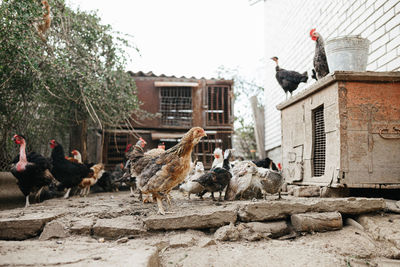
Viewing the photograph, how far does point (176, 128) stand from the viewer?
12.0 m

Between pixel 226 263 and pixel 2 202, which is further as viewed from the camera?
pixel 2 202

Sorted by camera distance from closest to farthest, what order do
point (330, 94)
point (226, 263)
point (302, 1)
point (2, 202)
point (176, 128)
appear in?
1. point (226, 263)
2. point (330, 94)
3. point (2, 202)
4. point (302, 1)
5. point (176, 128)

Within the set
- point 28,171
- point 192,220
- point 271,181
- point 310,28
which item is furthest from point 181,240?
point 310,28

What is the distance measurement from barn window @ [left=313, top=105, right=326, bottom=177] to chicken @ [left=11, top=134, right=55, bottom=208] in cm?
536

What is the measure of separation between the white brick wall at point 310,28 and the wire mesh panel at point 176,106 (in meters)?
3.38

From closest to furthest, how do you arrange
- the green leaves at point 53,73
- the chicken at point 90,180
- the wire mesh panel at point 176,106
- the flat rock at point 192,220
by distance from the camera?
the flat rock at point 192,220, the green leaves at point 53,73, the chicken at point 90,180, the wire mesh panel at point 176,106

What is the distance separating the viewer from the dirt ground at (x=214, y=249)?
2096 millimetres

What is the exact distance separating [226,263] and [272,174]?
2.25 m

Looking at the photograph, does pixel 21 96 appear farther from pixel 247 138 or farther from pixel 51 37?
pixel 247 138

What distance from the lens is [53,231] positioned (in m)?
3.04

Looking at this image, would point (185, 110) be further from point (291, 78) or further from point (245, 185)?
point (245, 185)

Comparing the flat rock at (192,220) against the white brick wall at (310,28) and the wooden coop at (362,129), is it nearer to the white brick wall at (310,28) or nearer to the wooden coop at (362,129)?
the wooden coop at (362,129)

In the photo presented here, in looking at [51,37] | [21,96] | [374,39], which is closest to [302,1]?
[374,39]

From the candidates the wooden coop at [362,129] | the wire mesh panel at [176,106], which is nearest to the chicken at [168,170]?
the wooden coop at [362,129]
